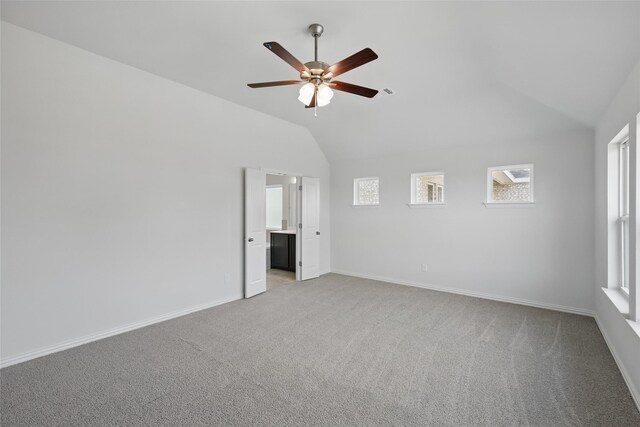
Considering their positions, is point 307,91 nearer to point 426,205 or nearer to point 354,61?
point 354,61

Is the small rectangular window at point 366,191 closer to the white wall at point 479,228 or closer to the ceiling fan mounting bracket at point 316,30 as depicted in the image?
the white wall at point 479,228

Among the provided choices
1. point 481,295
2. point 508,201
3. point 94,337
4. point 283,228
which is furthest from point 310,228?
point 94,337

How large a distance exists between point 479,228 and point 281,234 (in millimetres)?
3914

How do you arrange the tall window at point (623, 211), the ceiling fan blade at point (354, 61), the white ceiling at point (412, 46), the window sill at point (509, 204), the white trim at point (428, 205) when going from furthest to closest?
the white trim at point (428, 205)
the window sill at point (509, 204)
the tall window at point (623, 211)
the white ceiling at point (412, 46)
the ceiling fan blade at point (354, 61)

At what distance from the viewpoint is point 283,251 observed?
22.2 feet

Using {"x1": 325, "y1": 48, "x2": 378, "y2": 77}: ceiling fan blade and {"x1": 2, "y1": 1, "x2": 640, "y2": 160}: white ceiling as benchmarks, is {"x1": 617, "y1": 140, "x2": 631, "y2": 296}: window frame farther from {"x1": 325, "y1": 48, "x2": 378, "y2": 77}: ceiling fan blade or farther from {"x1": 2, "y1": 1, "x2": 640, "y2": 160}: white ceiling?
{"x1": 325, "y1": 48, "x2": 378, "y2": 77}: ceiling fan blade

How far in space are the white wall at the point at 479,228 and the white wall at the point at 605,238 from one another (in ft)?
0.97

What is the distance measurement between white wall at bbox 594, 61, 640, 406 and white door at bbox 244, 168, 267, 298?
4.15m

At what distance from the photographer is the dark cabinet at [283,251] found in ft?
21.6

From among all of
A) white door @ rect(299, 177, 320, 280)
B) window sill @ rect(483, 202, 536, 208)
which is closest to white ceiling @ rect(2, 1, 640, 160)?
window sill @ rect(483, 202, 536, 208)

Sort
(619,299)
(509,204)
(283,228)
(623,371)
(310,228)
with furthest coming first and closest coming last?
1. (283,228)
2. (310,228)
3. (509,204)
4. (619,299)
5. (623,371)

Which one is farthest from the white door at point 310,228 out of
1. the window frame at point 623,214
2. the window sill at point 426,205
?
the window frame at point 623,214

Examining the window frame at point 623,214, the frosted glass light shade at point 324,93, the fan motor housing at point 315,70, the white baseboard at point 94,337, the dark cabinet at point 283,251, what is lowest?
the white baseboard at point 94,337

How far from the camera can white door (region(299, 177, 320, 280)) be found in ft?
19.1
